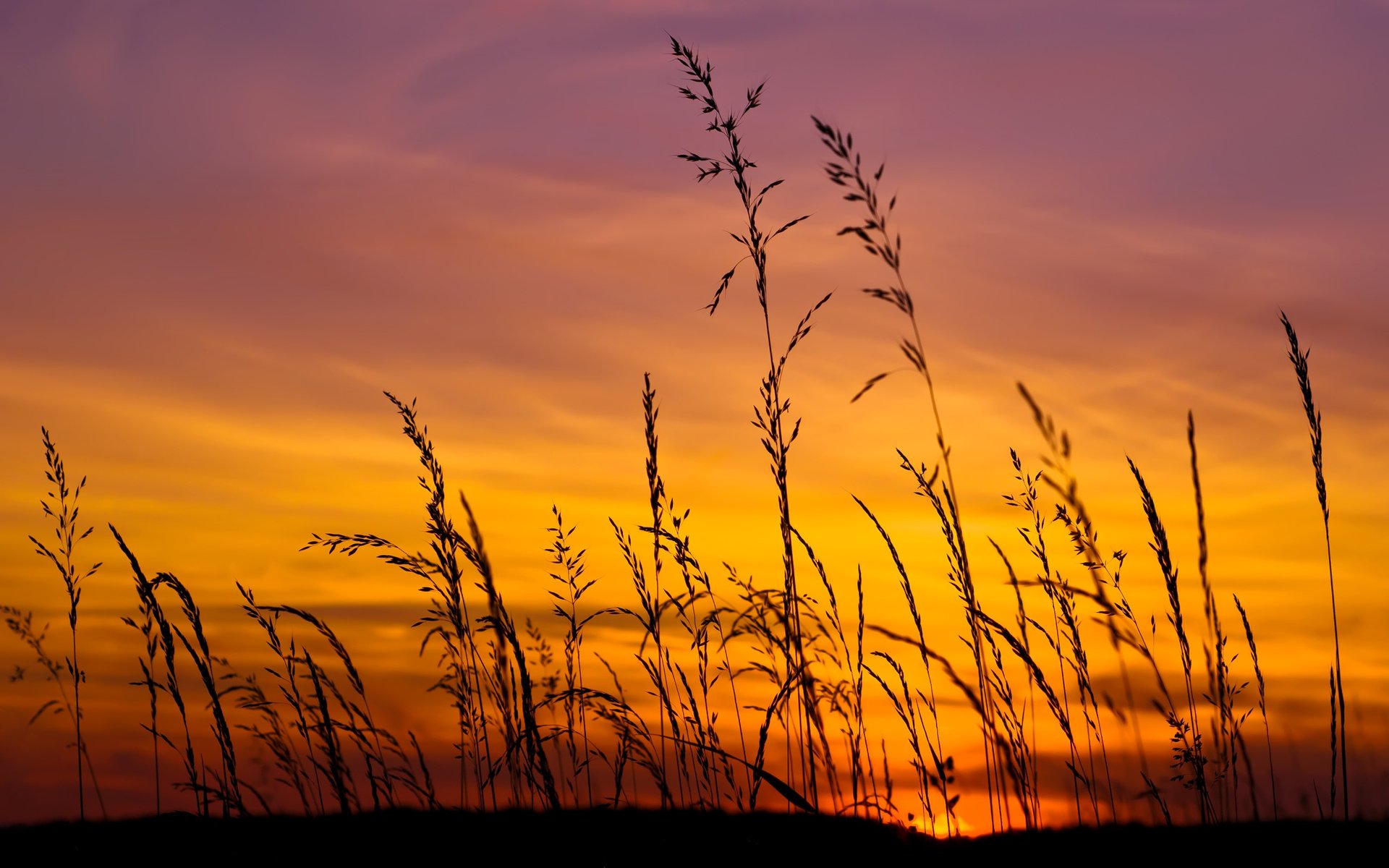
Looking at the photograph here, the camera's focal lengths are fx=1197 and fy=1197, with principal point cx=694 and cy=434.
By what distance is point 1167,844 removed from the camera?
8.93 ft

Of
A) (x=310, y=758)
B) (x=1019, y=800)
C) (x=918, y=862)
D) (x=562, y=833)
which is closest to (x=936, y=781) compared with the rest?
(x=1019, y=800)

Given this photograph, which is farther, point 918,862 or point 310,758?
point 310,758

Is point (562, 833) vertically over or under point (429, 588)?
under

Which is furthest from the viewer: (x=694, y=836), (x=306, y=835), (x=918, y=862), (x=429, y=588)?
(x=429, y=588)

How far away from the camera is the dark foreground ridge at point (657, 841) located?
2.69 m

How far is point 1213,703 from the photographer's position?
3.38 m

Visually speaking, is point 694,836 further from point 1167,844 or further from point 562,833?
point 1167,844

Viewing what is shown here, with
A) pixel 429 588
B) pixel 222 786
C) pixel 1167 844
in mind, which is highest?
pixel 429 588

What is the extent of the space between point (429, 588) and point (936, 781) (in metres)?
1.72

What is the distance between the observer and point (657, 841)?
2945mm

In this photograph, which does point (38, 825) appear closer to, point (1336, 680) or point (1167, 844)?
point (1167, 844)

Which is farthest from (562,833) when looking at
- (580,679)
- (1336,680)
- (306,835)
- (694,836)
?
(1336,680)

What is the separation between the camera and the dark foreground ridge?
2.69 metres

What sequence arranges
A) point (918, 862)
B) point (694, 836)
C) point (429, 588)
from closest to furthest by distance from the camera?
point (918, 862)
point (694, 836)
point (429, 588)
